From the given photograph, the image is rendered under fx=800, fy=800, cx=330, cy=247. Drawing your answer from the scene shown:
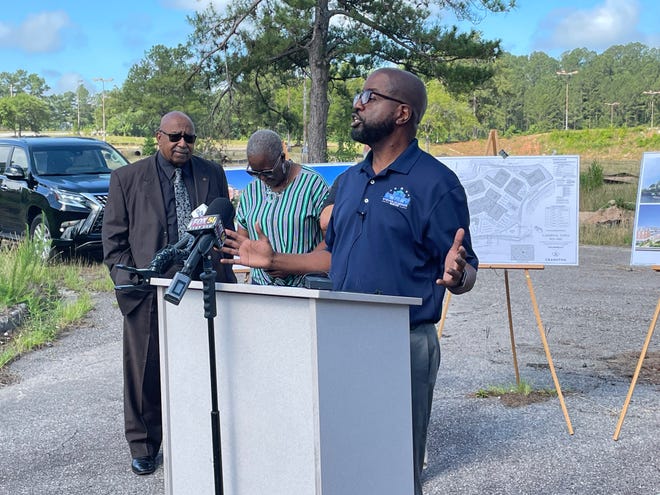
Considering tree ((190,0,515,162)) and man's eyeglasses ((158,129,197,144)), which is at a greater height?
tree ((190,0,515,162))

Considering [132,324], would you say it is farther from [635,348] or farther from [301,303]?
[635,348]

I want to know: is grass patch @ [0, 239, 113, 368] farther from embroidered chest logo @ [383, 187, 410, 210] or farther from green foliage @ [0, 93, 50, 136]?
green foliage @ [0, 93, 50, 136]

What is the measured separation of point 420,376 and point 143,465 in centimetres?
242

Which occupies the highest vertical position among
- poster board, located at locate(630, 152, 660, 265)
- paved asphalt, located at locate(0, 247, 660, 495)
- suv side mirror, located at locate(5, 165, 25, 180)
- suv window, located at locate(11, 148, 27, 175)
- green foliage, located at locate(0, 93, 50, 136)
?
green foliage, located at locate(0, 93, 50, 136)

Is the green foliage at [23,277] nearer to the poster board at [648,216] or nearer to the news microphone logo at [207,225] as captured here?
the poster board at [648,216]

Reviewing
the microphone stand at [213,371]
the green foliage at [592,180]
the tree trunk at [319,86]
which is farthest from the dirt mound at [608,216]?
the microphone stand at [213,371]

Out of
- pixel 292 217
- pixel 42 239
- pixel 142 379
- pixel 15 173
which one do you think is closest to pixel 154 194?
pixel 292 217

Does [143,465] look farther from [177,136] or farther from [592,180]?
[592,180]

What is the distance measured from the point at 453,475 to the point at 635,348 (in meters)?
3.70

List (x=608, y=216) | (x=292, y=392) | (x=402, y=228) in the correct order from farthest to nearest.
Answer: (x=608, y=216)
(x=402, y=228)
(x=292, y=392)

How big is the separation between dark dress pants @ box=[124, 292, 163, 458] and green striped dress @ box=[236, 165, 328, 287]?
Answer: 0.70 m

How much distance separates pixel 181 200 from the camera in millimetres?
4676

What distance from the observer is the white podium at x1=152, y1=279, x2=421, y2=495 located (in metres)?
2.27

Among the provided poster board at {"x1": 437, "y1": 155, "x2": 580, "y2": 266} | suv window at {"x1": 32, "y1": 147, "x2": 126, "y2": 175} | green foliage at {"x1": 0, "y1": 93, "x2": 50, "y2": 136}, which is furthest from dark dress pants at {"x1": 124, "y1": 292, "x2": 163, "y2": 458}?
green foliage at {"x1": 0, "y1": 93, "x2": 50, "y2": 136}
